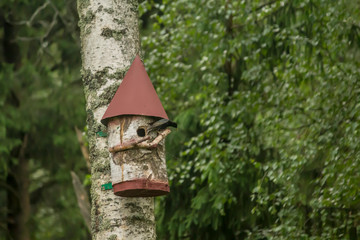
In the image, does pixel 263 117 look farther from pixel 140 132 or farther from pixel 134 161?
pixel 134 161

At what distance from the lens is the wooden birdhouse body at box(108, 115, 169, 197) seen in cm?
332

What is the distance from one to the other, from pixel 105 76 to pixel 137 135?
396mm

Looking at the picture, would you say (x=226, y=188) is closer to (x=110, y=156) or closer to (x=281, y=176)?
(x=281, y=176)

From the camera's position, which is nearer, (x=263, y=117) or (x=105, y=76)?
(x=105, y=76)

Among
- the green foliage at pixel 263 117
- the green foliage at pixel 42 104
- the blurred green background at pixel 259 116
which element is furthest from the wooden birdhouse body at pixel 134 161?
the green foliage at pixel 42 104

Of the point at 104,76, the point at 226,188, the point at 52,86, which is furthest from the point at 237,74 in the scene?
the point at 52,86

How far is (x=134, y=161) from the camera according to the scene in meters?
3.40

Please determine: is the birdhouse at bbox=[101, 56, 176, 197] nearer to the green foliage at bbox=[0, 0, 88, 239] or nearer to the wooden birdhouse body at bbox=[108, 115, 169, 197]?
the wooden birdhouse body at bbox=[108, 115, 169, 197]

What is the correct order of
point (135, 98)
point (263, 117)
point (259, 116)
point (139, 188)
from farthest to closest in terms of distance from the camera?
point (259, 116) < point (263, 117) < point (135, 98) < point (139, 188)

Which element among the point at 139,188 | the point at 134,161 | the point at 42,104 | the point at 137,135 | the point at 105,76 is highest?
the point at 42,104

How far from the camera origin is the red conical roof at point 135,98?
3.40 m

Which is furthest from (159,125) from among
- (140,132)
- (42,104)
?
(42,104)

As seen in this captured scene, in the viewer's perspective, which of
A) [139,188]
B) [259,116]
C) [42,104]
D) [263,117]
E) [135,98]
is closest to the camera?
[139,188]

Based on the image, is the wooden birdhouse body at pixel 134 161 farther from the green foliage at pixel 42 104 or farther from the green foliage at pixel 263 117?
the green foliage at pixel 42 104
